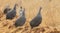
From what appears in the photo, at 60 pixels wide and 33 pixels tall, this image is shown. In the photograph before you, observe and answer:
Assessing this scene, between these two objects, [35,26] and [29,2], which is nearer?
[35,26]

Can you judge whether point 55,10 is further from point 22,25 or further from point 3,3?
point 3,3

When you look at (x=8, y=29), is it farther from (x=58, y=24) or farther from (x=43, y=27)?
(x=58, y=24)

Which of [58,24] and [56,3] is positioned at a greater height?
[56,3]

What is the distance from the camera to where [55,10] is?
526cm

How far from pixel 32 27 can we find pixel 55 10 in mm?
809

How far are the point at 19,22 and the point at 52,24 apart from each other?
0.69 metres

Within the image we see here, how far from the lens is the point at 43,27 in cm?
477

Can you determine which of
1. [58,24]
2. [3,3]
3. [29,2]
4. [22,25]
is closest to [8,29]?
[22,25]

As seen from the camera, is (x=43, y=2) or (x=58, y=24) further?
(x=43, y=2)

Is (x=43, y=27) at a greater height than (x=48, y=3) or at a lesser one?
lesser

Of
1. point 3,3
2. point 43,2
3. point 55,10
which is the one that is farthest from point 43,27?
point 3,3

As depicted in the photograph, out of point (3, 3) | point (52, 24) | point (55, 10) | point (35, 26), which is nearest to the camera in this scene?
point (35, 26)

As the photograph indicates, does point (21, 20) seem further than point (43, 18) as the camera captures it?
No

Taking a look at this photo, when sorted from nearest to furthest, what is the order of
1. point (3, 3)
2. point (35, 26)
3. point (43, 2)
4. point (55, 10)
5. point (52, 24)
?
point (35, 26)
point (52, 24)
point (55, 10)
point (43, 2)
point (3, 3)
